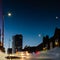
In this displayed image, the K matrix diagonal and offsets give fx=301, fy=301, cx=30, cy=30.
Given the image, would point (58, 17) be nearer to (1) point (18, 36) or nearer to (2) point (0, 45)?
(2) point (0, 45)

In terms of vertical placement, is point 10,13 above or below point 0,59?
above

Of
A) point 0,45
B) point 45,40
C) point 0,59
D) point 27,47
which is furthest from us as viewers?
point 27,47

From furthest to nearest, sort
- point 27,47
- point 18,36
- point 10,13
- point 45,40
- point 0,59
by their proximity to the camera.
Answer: point 27,47, point 18,36, point 45,40, point 10,13, point 0,59

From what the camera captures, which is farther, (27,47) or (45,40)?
(27,47)

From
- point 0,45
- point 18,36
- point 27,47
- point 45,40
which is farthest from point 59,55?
point 27,47

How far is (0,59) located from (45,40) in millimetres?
86483

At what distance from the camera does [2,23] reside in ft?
146

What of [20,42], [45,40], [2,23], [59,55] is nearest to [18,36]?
[20,42]

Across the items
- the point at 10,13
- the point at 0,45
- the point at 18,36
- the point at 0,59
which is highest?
the point at 18,36

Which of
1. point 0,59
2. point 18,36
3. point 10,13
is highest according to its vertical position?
point 18,36

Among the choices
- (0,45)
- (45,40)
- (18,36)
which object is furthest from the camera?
(18,36)

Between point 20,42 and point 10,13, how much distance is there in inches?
4660

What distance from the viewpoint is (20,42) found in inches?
6319

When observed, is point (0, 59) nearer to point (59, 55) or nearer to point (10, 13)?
point (59, 55)
